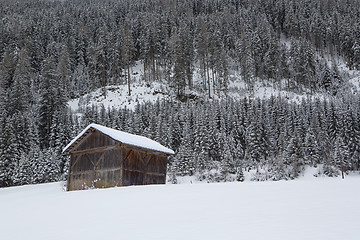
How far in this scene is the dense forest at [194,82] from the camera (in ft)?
134

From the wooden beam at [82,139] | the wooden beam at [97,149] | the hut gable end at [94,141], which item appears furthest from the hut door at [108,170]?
the wooden beam at [82,139]

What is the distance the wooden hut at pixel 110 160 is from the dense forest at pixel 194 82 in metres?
13.9

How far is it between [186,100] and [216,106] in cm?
1138

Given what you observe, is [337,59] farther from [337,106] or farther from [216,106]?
[216,106]

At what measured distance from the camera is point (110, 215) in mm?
10852

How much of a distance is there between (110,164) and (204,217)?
15279 millimetres

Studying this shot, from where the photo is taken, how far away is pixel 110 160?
924 inches

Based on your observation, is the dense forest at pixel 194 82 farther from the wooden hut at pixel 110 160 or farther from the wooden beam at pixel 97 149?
the wooden beam at pixel 97 149

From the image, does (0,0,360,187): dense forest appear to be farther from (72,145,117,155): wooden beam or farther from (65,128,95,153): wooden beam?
(72,145,117,155): wooden beam

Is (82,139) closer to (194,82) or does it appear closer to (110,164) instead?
(110,164)

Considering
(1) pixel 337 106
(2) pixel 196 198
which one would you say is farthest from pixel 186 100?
(2) pixel 196 198

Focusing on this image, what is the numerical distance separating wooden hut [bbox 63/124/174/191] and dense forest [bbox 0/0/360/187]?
1388cm

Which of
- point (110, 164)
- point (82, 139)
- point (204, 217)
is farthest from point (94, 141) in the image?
point (204, 217)

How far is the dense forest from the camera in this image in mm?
40906
